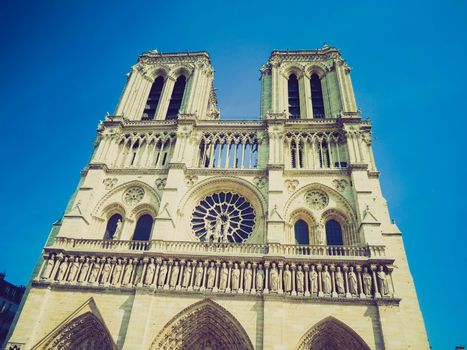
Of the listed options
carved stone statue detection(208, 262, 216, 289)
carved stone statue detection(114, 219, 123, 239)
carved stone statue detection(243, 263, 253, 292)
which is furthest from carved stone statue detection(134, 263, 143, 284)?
carved stone statue detection(243, 263, 253, 292)

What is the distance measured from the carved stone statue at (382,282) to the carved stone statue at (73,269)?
42.1ft

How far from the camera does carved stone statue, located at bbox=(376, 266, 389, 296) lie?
13185 mm

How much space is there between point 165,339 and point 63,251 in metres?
6.18

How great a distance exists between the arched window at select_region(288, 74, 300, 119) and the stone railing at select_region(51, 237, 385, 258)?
9866 mm

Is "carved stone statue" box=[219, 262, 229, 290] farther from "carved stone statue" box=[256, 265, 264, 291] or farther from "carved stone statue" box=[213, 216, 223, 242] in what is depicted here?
"carved stone statue" box=[213, 216, 223, 242]

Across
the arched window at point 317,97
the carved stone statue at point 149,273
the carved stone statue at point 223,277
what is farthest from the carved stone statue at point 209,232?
the arched window at point 317,97

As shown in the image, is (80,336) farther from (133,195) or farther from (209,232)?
(133,195)

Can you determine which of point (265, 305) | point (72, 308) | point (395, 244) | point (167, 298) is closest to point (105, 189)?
point (72, 308)

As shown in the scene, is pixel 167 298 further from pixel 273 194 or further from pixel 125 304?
pixel 273 194

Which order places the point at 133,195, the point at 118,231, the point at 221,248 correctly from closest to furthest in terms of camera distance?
the point at 221,248 < the point at 118,231 < the point at 133,195

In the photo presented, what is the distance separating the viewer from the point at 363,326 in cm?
1266

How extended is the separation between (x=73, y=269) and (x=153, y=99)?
13.1 metres

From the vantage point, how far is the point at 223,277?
46.3ft

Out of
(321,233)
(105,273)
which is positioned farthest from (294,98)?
(105,273)
